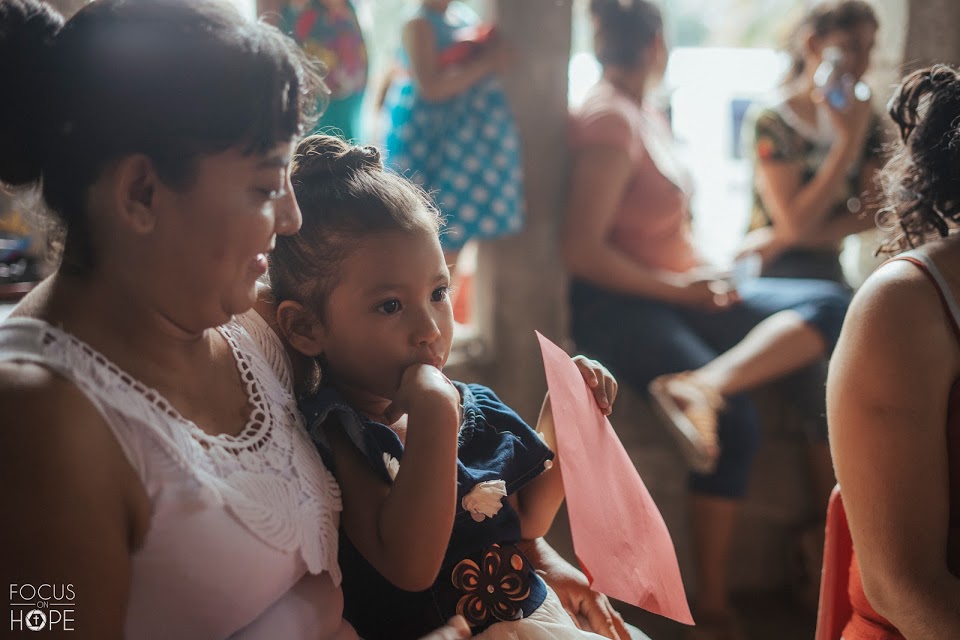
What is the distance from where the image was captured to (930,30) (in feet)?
10.7

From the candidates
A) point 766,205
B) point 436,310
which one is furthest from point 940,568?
point 766,205

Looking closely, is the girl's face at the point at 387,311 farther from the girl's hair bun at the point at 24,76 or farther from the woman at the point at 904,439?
the woman at the point at 904,439

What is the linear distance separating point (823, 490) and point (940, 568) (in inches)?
78.8

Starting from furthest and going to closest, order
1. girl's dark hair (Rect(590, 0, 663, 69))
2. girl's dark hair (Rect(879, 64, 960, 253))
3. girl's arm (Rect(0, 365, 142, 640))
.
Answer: girl's dark hair (Rect(590, 0, 663, 69))
girl's dark hair (Rect(879, 64, 960, 253))
girl's arm (Rect(0, 365, 142, 640))

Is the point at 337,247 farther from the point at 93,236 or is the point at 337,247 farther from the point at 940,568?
the point at 940,568

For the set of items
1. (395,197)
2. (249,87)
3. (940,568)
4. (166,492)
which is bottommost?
(940,568)

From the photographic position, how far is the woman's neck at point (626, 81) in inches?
115

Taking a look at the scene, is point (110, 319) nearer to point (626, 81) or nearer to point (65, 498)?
point (65, 498)

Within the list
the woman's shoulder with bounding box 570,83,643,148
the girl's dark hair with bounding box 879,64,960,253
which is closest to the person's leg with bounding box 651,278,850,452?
the woman's shoulder with bounding box 570,83,643,148

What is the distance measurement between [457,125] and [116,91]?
83.2 inches

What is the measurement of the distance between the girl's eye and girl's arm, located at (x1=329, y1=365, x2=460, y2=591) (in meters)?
0.12

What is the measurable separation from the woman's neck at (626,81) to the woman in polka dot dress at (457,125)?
14.5 inches

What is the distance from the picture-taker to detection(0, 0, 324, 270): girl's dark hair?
2.45 feet

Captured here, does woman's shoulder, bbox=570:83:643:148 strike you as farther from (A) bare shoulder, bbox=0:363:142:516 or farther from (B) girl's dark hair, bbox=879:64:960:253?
(A) bare shoulder, bbox=0:363:142:516
